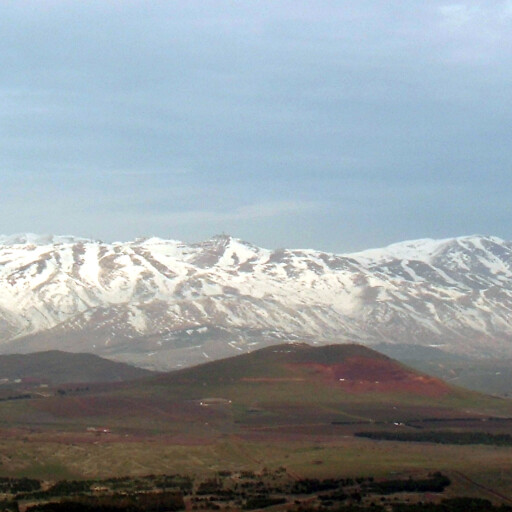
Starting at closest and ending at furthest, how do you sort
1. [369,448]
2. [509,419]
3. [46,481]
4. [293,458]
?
1. [46,481]
2. [293,458]
3. [369,448]
4. [509,419]

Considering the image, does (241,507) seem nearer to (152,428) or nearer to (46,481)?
(46,481)

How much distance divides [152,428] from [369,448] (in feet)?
124

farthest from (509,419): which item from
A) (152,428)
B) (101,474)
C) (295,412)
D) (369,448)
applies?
(101,474)

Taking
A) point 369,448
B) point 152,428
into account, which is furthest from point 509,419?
point 152,428

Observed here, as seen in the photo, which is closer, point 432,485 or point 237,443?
point 432,485

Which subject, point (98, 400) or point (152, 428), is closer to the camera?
point (152, 428)

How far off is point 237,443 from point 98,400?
50761 millimetres

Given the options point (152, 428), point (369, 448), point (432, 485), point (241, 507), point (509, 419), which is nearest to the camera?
point (241, 507)

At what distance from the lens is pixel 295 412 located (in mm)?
193125

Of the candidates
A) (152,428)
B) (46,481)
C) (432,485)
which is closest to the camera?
(432,485)

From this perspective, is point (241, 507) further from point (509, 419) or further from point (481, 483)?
point (509, 419)

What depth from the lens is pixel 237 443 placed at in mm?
151875

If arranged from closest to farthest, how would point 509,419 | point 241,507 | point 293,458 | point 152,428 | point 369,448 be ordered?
1. point 241,507
2. point 293,458
3. point 369,448
4. point 152,428
5. point 509,419

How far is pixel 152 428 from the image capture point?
173375mm
